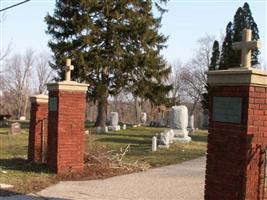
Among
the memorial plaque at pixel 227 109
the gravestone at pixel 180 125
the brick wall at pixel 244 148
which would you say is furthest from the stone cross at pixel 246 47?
the gravestone at pixel 180 125

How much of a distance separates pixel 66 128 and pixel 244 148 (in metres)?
6.96

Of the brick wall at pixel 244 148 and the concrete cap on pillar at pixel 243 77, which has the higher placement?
the concrete cap on pillar at pixel 243 77

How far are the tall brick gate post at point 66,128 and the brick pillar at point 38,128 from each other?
1961mm

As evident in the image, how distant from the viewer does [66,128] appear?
534 inches

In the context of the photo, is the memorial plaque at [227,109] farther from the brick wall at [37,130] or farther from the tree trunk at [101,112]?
the tree trunk at [101,112]

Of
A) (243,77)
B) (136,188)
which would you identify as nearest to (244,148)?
(243,77)

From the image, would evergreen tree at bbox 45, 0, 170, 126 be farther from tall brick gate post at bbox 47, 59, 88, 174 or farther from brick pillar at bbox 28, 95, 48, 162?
tall brick gate post at bbox 47, 59, 88, 174

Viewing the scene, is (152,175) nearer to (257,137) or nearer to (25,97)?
(257,137)

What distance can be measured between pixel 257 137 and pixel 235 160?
1.52ft

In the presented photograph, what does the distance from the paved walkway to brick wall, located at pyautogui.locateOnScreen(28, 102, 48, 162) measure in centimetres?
344

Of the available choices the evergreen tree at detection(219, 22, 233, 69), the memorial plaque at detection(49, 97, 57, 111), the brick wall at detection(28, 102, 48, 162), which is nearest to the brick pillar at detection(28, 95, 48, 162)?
the brick wall at detection(28, 102, 48, 162)

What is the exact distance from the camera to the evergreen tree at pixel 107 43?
3906 centimetres

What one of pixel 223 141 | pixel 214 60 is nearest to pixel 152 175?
pixel 223 141

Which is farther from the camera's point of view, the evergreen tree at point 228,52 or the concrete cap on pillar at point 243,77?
the evergreen tree at point 228,52
